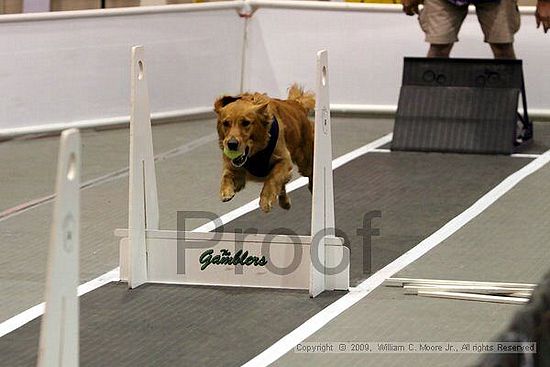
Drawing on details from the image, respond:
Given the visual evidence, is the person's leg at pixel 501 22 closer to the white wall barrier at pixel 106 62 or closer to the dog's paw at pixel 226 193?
the white wall barrier at pixel 106 62

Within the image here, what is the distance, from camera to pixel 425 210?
7.79m

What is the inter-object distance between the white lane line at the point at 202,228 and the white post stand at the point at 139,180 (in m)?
0.20

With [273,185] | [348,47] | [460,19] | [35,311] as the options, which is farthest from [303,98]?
[348,47]

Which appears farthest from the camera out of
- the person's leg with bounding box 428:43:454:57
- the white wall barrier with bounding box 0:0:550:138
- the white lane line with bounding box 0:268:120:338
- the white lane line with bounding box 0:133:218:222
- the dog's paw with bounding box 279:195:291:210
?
the white wall barrier with bounding box 0:0:550:138

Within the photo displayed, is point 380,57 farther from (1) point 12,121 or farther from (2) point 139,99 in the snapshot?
(2) point 139,99

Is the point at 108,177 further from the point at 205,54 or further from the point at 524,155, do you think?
the point at 524,155

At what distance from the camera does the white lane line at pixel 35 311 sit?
18.3ft

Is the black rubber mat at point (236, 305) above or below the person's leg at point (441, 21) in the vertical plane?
below

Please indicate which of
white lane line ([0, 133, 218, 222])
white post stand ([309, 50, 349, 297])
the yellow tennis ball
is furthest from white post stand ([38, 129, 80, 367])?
white lane line ([0, 133, 218, 222])

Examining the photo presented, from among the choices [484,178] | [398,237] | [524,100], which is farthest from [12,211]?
[524,100]

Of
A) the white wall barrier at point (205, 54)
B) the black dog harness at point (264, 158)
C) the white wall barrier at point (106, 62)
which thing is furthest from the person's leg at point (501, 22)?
the black dog harness at point (264, 158)

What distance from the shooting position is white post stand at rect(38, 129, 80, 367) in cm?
363

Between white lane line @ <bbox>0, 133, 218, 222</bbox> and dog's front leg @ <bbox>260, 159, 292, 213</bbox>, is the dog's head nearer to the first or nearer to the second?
dog's front leg @ <bbox>260, 159, 292, 213</bbox>

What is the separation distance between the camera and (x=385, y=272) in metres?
6.44
